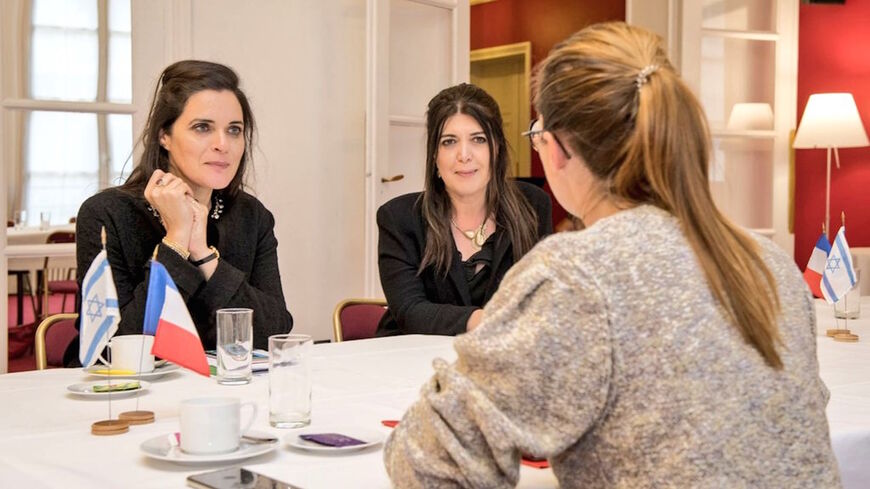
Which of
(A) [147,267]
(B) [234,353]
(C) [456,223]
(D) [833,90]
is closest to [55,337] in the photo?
(A) [147,267]

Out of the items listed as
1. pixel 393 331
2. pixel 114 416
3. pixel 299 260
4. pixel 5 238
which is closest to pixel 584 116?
pixel 114 416

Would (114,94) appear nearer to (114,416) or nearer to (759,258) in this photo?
(114,416)

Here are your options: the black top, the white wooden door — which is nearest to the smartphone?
the black top

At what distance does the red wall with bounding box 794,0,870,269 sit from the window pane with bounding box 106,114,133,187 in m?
4.22

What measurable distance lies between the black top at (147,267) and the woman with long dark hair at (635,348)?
127 cm

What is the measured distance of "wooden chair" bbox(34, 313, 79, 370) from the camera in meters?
2.26

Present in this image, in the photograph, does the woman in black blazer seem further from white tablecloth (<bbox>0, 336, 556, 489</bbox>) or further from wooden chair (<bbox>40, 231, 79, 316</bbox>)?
wooden chair (<bbox>40, 231, 79, 316</bbox>)

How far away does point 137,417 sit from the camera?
4.91 feet

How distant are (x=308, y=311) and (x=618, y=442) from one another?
11.0 feet

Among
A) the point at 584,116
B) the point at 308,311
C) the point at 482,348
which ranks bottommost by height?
the point at 308,311

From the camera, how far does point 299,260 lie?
167 inches

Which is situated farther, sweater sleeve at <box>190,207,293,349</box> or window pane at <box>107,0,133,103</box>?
window pane at <box>107,0,133,103</box>

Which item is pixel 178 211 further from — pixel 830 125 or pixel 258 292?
pixel 830 125

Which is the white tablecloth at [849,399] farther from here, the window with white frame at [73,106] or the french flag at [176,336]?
the window with white frame at [73,106]
